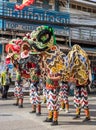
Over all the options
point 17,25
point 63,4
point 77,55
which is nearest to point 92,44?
point 63,4

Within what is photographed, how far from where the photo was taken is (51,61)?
9617mm

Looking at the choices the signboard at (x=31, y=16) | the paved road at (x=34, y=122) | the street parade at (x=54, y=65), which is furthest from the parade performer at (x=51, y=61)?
the signboard at (x=31, y=16)

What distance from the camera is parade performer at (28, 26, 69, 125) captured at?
31.6ft

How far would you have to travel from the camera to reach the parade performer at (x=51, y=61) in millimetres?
9625

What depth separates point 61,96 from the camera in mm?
12438

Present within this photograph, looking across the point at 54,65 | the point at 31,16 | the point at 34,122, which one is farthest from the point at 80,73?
the point at 31,16

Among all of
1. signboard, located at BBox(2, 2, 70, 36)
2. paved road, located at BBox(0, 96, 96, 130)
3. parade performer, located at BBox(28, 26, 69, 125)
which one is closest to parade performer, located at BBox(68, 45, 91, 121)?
parade performer, located at BBox(28, 26, 69, 125)

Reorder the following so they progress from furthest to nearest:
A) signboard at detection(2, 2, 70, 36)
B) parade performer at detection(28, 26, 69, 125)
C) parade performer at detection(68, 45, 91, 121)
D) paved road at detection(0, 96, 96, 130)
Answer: signboard at detection(2, 2, 70, 36) → parade performer at detection(68, 45, 91, 121) → parade performer at detection(28, 26, 69, 125) → paved road at detection(0, 96, 96, 130)

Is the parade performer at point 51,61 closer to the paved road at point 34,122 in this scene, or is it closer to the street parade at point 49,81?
the street parade at point 49,81

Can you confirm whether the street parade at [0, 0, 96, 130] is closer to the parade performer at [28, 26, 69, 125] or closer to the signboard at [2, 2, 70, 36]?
the parade performer at [28, 26, 69, 125]

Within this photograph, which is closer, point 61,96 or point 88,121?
A: point 88,121

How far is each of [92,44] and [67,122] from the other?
19588mm

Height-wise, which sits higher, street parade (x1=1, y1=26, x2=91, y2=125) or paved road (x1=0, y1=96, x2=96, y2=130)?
street parade (x1=1, y1=26, x2=91, y2=125)

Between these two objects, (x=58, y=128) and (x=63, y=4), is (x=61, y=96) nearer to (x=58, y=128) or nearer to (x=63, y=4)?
(x=58, y=128)
